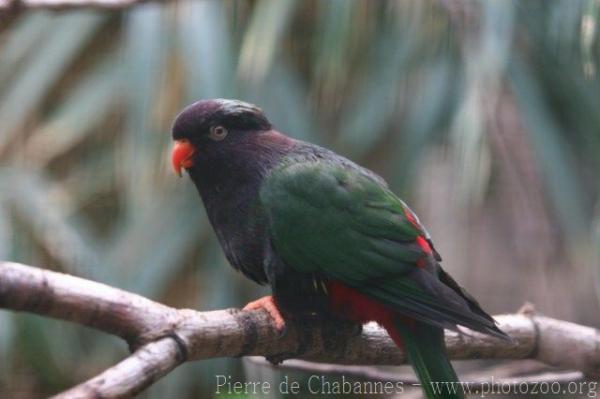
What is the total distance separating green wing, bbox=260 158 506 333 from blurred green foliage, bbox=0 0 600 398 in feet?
3.68

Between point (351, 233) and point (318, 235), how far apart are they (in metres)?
0.09

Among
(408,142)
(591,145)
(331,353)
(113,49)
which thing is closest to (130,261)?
(113,49)

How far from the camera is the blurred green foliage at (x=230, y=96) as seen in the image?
373 cm

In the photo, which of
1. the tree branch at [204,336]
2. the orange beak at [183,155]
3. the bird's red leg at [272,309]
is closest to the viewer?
the tree branch at [204,336]

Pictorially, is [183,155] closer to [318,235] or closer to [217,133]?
[217,133]

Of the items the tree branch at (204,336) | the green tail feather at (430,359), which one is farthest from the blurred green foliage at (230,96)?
the green tail feather at (430,359)

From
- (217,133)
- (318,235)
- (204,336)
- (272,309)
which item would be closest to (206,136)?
(217,133)

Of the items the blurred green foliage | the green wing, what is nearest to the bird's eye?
the green wing

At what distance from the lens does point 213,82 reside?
365 centimetres

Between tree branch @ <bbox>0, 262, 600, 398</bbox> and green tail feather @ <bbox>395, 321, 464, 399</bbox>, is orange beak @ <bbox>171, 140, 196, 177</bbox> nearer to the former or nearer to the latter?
tree branch @ <bbox>0, 262, 600, 398</bbox>

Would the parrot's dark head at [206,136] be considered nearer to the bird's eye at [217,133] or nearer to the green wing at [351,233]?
the bird's eye at [217,133]

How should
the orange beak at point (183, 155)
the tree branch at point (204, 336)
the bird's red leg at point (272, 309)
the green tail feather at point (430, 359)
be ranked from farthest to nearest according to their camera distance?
the orange beak at point (183, 155)
the bird's red leg at point (272, 309)
the green tail feather at point (430, 359)
the tree branch at point (204, 336)

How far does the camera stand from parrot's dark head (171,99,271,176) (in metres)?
2.73

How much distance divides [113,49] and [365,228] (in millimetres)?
2071
